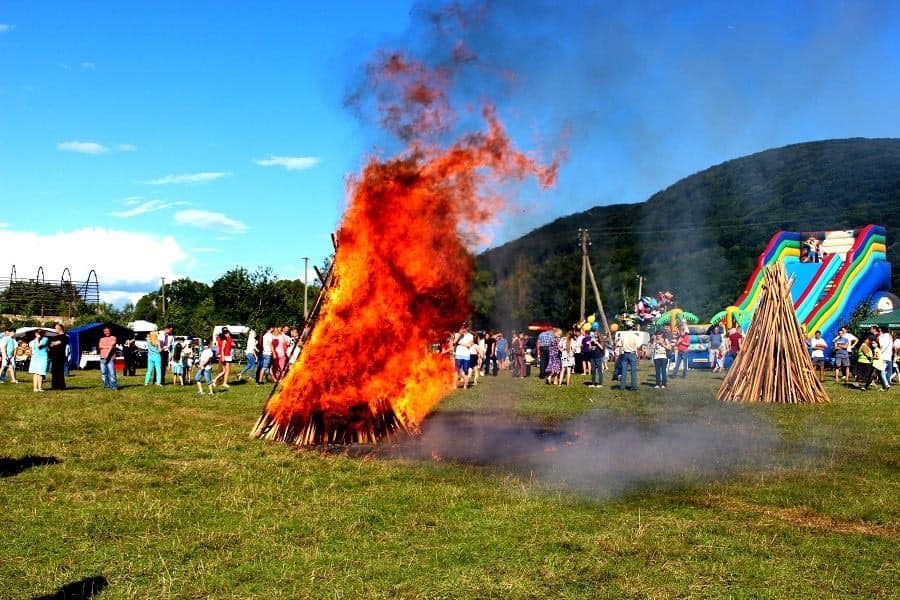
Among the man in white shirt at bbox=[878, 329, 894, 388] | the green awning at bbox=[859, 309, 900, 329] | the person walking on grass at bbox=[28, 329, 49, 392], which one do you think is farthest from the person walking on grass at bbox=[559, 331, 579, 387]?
the green awning at bbox=[859, 309, 900, 329]

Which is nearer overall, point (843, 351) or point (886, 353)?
point (886, 353)

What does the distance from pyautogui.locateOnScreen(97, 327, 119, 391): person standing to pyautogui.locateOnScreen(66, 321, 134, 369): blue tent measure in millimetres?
11132

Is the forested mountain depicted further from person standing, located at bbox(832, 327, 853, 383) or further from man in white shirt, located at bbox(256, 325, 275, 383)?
man in white shirt, located at bbox(256, 325, 275, 383)

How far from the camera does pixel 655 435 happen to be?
39.1ft

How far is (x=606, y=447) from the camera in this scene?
10703 millimetres

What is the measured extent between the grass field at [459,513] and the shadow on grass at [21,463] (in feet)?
0.16

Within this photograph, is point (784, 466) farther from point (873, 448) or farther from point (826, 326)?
point (826, 326)

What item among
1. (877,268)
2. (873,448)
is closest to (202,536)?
(873,448)

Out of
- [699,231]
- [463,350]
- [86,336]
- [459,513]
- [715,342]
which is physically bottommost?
[459,513]

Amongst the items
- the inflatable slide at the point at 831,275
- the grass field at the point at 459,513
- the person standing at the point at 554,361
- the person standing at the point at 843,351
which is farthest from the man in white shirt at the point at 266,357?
the inflatable slide at the point at 831,275

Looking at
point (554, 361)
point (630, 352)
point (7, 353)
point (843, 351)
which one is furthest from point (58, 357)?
point (843, 351)

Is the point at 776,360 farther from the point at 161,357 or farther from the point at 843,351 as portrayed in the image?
the point at 161,357

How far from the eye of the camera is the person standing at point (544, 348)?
967 inches

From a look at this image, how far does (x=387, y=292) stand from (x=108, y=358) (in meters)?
13.2
